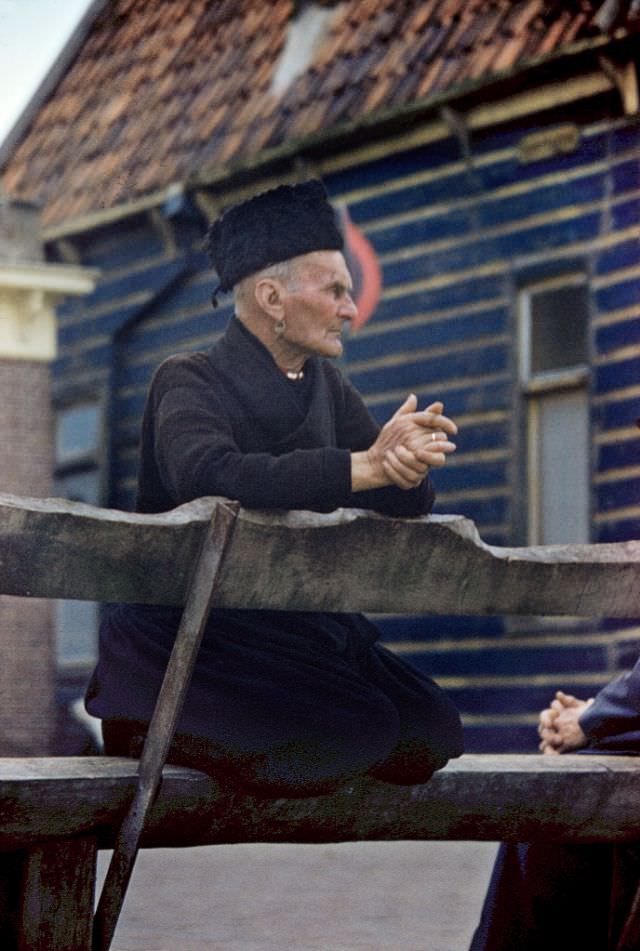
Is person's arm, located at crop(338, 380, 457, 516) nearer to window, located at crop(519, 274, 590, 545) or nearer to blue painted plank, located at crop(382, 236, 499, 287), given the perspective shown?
window, located at crop(519, 274, 590, 545)

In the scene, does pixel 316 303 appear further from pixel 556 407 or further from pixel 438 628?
pixel 438 628

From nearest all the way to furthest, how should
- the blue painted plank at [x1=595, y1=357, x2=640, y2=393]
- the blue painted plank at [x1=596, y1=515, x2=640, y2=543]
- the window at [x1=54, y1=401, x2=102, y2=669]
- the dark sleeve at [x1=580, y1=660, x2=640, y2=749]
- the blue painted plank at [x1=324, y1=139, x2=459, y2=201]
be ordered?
1. the dark sleeve at [x1=580, y1=660, x2=640, y2=749]
2. the blue painted plank at [x1=596, y1=515, x2=640, y2=543]
3. the blue painted plank at [x1=595, y1=357, x2=640, y2=393]
4. the blue painted plank at [x1=324, y1=139, x2=459, y2=201]
5. the window at [x1=54, y1=401, x2=102, y2=669]

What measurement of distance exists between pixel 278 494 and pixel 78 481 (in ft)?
43.0

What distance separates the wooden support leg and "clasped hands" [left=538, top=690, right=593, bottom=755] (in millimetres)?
1156

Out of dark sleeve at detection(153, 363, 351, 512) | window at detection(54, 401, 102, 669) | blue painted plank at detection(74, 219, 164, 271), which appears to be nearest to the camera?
dark sleeve at detection(153, 363, 351, 512)

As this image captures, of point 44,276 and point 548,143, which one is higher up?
point 44,276

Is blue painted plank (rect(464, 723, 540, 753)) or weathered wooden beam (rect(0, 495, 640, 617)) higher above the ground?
blue painted plank (rect(464, 723, 540, 753))

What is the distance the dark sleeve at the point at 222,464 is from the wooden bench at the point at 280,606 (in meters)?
0.07

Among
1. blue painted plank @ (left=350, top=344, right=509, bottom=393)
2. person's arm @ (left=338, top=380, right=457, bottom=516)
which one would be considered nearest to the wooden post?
person's arm @ (left=338, top=380, right=457, bottom=516)

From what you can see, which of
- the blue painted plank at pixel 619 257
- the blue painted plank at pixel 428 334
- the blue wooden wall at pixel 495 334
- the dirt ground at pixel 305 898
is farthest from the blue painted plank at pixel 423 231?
the dirt ground at pixel 305 898

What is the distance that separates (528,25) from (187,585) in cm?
938

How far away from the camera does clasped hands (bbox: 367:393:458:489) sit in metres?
3.28

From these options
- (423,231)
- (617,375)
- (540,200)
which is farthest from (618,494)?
(423,231)

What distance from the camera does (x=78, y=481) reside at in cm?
1625
